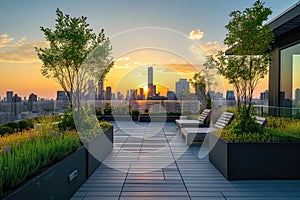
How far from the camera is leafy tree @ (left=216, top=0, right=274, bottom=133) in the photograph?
471 cm

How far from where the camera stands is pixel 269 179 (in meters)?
3.81

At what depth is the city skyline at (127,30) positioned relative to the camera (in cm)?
689

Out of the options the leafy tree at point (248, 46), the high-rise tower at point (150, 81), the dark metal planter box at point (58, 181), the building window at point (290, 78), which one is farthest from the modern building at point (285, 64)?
the dark metal planter box at point (58, 181)

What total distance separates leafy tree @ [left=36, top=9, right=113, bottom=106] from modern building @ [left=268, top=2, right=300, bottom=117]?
508 centimetres

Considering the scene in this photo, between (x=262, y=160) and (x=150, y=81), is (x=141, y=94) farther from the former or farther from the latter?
(x=262, y=160)

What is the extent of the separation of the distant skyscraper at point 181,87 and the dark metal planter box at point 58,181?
414 inches

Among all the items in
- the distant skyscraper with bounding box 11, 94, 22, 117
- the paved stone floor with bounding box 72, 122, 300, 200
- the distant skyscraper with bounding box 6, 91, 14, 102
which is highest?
the distant skyscraper with bounding box 6, 91, 14, 102

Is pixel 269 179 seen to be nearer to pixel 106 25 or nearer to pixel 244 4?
pixel 244 4

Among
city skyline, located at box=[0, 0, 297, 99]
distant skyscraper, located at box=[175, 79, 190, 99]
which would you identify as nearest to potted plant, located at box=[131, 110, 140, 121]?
distant skyscraper, located at box=[175, 79, 190, 99]

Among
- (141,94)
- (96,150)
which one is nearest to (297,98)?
(96,150)

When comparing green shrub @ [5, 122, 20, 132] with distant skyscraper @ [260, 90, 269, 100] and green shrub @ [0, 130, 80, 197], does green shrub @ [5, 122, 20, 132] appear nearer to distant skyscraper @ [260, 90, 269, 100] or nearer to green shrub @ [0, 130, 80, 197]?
green shrub @ [0, 130, 80, 197]

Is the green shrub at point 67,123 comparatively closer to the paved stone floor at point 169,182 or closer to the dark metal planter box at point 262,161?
the paved stone floor at point 169,182

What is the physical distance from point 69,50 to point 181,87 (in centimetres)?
933

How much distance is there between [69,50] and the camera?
530 centimetres
